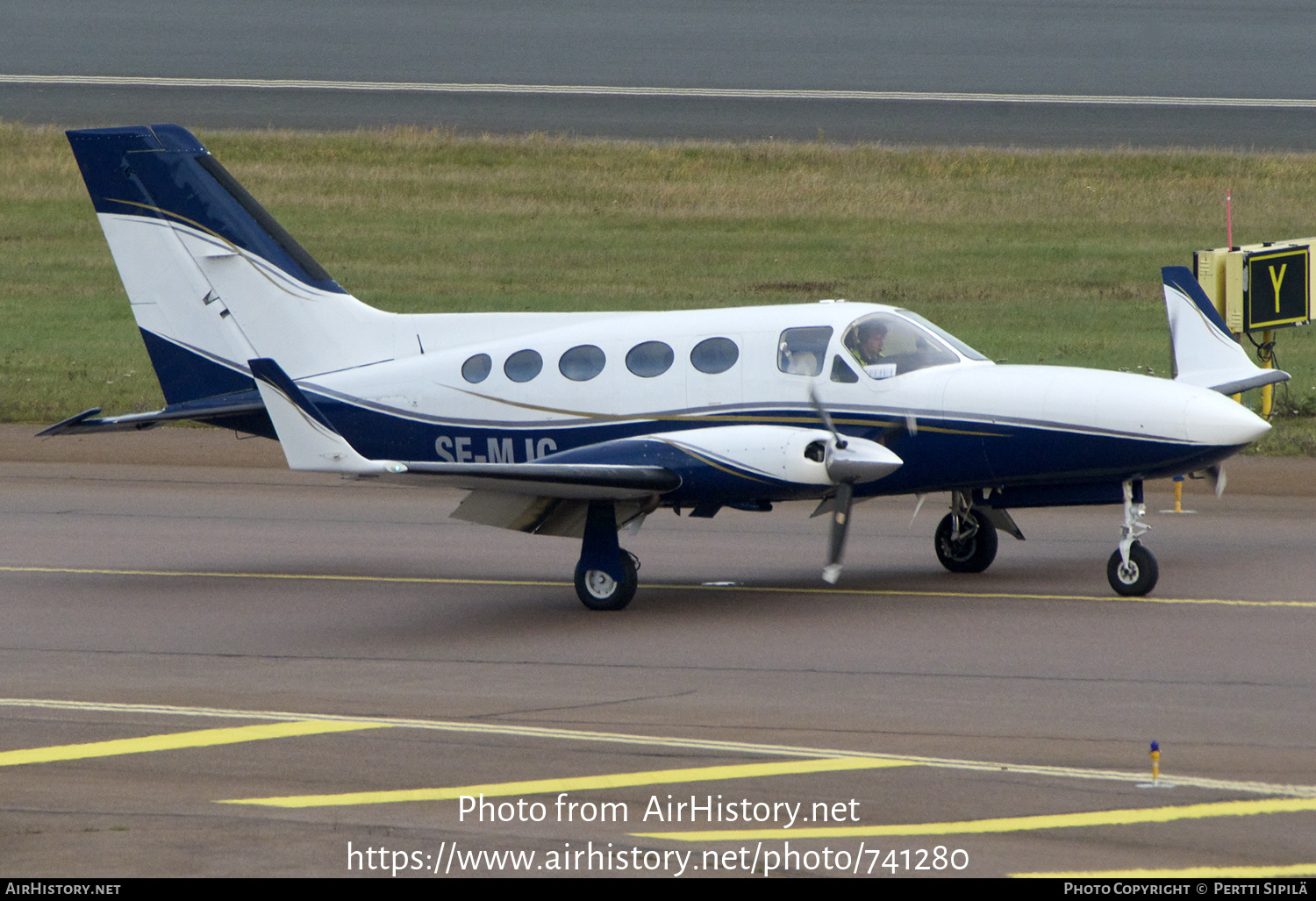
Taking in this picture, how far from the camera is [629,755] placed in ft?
33.8

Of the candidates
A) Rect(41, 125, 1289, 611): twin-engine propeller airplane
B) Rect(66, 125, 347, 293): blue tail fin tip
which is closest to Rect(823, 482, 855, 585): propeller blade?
Rect(41, 125, 1289, 611): twin-engine propeller airplane

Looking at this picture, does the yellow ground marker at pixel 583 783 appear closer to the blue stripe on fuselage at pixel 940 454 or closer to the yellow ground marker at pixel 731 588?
the blue stripe on fuselage at pixel 940 454

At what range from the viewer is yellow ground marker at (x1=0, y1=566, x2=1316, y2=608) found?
14414 mm

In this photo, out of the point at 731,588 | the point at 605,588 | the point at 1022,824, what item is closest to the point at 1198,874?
the point at 1022,824

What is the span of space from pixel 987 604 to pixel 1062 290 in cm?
2348

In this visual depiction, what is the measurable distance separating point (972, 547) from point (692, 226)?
27496mm

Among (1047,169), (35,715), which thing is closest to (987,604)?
(35,715)

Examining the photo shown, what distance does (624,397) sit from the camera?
15.2 meters

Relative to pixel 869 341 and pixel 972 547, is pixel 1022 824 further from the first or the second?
pixel 972 547

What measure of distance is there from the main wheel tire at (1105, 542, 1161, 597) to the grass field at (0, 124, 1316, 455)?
1677 cm

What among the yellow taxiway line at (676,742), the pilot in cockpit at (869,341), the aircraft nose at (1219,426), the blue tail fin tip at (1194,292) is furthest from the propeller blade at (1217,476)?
the yellow taxiway line at (676,742)

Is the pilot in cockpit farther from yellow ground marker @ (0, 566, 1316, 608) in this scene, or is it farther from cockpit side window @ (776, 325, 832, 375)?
yellow ground marker @ (0, 566, 1316, 608)

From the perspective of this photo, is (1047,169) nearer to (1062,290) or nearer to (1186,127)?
(1186,127)

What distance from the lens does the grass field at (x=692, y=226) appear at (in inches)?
1401
